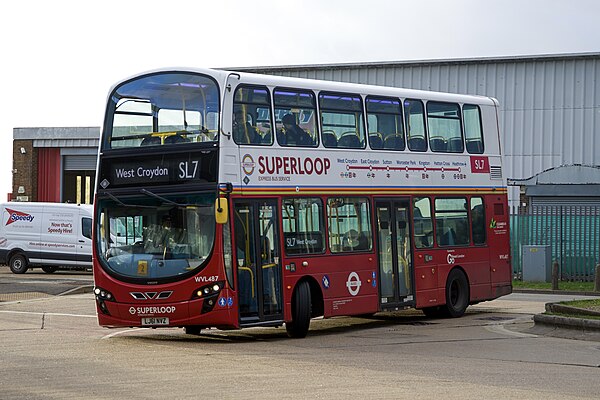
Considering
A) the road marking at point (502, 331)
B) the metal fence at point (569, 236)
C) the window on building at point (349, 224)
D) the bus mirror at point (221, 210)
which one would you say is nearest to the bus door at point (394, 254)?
the window on building at point (349, 224)

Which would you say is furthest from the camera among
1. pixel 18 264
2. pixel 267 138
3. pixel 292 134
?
pixel 18 264

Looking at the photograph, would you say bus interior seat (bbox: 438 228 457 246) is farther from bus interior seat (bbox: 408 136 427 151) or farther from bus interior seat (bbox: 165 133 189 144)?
bus interior seat (bbox: 165 133 189 144)

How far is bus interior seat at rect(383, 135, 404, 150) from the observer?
21781mm

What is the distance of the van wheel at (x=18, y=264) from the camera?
142ft

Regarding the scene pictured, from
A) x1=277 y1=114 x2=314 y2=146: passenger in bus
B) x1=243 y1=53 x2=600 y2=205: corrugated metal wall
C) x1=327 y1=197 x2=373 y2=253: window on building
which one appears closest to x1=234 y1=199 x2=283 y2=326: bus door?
x1=277 y1=114 x2=314 y2=146: passenger in bus

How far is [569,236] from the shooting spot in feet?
127

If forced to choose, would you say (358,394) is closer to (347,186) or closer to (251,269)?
(251,269)

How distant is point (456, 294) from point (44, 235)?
75.4ft

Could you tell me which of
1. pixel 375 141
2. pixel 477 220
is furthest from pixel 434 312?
pixel 375 141

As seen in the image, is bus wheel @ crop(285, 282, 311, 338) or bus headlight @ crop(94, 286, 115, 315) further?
bus wheel @ crop(285, 282, 311, 338)

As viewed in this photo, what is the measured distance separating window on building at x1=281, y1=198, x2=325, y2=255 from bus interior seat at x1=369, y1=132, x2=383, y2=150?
6.36 ft

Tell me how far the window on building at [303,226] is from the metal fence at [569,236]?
2010 cm

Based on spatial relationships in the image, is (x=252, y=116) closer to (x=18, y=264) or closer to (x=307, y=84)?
(x=307, y=84)

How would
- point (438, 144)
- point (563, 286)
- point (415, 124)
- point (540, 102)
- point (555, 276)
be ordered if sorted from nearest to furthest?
point (415, 124), point (438, 144), point (555, 276), point (563, 286), point (540, 102)
